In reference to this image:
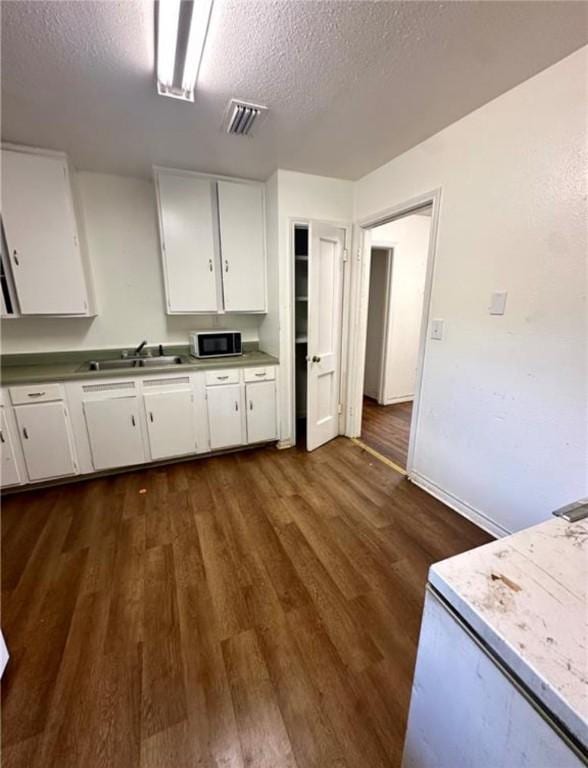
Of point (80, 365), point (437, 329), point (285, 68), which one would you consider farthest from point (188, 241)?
point (437, 329)

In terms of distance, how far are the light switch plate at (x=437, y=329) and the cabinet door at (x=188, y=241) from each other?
1785mm

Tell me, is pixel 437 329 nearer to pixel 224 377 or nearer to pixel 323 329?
pixel 323 329

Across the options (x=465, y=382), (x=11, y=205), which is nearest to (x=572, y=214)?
(x=465, y=382)

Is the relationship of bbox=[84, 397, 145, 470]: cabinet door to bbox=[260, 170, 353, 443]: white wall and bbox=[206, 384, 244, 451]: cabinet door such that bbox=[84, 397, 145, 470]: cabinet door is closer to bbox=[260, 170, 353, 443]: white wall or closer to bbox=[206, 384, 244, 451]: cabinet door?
bbox=[206, 384, 244, 451]: cabinet door

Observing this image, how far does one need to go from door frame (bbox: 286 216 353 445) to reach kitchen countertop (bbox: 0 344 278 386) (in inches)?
9.5

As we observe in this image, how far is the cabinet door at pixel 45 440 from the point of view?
7.18ft

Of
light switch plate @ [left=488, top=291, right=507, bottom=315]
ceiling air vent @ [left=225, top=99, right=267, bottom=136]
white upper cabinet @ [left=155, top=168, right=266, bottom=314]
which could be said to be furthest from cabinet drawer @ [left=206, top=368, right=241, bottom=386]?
light switch plate @ [left=488, top=291, right=507, bottom=315]

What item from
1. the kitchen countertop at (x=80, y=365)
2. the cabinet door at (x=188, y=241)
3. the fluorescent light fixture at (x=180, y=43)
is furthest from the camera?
the cabinet door at (x=188, y=241)

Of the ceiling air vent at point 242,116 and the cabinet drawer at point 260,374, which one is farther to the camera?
the cabinet drawer at point 260,374

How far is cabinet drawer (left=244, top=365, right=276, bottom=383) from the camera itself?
9.06 feet

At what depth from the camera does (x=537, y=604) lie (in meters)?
0.59

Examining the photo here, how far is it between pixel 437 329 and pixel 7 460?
10.0ft

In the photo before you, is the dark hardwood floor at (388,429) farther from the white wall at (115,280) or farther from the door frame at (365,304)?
the white wall at (115,280)

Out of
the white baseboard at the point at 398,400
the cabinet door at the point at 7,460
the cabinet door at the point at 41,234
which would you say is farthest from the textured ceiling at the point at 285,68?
the white baseboard at the point at 398,400
